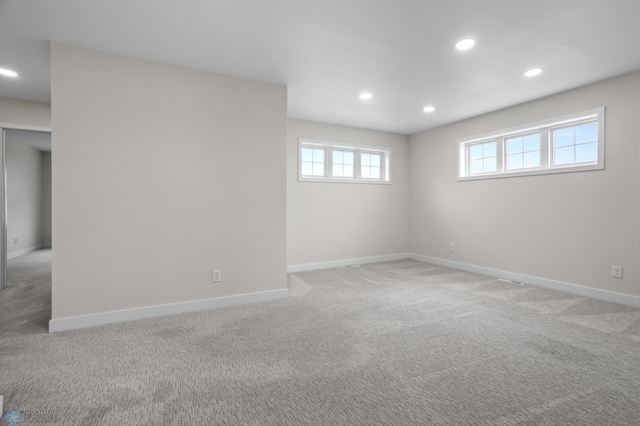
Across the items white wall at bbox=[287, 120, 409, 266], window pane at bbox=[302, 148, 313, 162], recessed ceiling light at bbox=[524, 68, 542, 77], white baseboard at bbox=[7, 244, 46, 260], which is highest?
recessed ceiling light at bbox=[524, 68, 542, 77]

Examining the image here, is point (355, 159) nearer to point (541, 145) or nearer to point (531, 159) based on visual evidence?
point (531, 159)

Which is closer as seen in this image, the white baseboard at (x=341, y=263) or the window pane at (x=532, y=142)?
the window pane at (x=532, y=142)

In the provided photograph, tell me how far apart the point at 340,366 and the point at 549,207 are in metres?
3.77

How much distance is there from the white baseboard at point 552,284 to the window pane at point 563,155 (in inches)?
63.0

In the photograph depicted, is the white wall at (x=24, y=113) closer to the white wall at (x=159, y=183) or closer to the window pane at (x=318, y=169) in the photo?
the white wall at (x=159, y=183)

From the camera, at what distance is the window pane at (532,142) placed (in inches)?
176

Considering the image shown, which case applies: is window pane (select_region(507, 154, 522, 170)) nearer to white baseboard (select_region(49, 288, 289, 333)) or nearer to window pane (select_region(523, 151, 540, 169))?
window pane (select_region(523, 151, 540, 169))

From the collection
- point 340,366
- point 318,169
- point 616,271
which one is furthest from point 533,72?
point 340,366

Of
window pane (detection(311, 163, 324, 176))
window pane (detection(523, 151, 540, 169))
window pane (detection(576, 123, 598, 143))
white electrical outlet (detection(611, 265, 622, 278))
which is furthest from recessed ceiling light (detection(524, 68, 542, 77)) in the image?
window pane (detection(311, 163, 324, 176))

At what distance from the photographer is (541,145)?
4387 millimetres

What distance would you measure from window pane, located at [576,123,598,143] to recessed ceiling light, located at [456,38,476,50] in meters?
2.32

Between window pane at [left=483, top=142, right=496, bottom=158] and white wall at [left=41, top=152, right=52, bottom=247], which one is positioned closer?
window pane at [left=483, top=142, right=496, bottom=158]

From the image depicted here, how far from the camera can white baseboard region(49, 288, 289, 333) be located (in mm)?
2844

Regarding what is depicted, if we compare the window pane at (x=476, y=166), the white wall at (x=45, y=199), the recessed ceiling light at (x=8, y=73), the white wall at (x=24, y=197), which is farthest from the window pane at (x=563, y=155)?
the white wall at (x=45, y=199)
